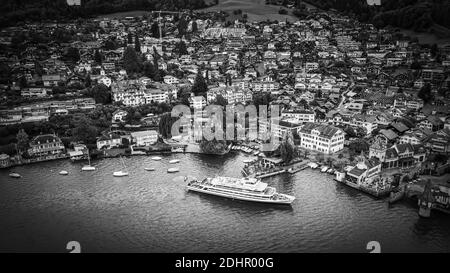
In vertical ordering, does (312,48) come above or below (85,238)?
above

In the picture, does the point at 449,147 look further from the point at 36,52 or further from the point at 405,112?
the point at 36,52

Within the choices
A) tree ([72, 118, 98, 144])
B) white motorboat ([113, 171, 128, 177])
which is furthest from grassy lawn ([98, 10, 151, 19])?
white motorboat ([113, 171, 128, 177])

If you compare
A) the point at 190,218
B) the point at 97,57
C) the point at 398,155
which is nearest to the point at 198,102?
the point at 97,57

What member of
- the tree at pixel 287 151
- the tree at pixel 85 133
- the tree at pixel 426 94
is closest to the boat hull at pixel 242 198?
the tree at pixel 287 151

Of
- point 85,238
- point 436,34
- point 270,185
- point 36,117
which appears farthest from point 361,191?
point 436,34

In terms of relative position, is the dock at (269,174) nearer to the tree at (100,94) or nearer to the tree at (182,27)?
the tree at (100,94)

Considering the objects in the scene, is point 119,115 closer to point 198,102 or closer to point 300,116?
point 198,102
